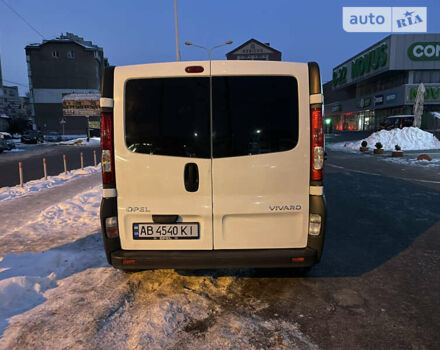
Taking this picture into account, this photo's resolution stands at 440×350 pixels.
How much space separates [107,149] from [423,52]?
173ft

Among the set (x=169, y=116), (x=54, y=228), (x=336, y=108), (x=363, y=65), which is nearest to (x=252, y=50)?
(x=363, y=65)

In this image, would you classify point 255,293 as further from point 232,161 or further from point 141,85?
point 141,85

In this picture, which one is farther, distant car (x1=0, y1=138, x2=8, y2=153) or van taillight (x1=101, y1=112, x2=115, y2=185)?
distant car (x1=0, y1=138, x2=8, y2=153)

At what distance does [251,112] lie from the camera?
3096 millimetres

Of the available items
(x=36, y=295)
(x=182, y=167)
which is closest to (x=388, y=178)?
(x=182, y=167)

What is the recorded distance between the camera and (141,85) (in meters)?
3.11

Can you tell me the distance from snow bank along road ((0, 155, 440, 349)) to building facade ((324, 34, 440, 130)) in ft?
124

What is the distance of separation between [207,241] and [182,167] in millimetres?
801

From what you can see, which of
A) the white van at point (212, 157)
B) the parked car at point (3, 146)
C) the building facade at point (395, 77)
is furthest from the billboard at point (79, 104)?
the white van at point (212, 157)

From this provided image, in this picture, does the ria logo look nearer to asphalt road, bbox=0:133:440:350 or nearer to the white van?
the white van

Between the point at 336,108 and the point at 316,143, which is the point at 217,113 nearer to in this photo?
the point at 316,143

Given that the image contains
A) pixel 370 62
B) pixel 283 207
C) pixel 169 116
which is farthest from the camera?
pixel 370 62

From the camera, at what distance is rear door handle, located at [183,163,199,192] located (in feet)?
10.3

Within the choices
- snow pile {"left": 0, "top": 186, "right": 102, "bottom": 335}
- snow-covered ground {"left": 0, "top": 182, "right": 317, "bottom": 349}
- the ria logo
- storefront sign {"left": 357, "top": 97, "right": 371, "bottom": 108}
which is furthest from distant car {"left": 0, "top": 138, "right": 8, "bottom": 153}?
storefront sign {"left": 357, "top": 97, "right": 371, "bottom": 108}
